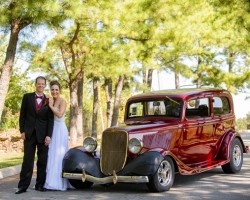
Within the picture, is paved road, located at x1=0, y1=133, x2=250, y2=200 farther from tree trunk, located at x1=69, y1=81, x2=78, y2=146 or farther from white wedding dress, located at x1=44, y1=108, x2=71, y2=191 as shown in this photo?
tree trunk, located at x1=69, y1=81, x2=78, y2=146

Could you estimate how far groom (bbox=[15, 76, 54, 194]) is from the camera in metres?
7.87

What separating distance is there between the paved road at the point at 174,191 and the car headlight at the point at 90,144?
728 millimetres

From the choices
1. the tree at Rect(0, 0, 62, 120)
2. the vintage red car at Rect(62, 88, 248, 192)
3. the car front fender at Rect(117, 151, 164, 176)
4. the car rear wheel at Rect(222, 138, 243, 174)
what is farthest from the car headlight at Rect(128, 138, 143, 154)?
the tree at Rect(0, 0, 62, 120)

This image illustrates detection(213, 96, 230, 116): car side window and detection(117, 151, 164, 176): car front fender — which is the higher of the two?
detection(213, 96, 230, 116): car side window

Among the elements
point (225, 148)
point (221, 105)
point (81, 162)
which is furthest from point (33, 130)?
point (221, 105)

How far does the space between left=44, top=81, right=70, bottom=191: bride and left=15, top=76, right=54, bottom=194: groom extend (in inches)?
7.0

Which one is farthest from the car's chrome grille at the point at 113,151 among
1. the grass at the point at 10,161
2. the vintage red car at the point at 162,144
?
the grass at the point at 10,161

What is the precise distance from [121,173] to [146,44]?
10.5 metres

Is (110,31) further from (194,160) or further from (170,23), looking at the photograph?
(194,160)

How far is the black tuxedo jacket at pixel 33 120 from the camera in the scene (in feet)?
25.8

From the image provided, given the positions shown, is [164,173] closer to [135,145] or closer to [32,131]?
[135,145]

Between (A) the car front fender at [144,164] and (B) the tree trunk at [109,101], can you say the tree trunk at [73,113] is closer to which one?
(B) the tree trunk at [109,101]

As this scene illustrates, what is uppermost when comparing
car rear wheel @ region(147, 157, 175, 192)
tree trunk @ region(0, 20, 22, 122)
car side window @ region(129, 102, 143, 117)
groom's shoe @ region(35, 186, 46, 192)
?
tree trunk @ region(0, 20, 22, 122)

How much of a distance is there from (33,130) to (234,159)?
14.9ft
